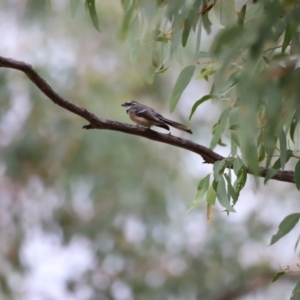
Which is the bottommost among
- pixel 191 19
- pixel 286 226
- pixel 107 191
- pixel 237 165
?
pixel 286 226

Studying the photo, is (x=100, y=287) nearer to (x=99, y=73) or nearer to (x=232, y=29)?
(x=99, y=73)

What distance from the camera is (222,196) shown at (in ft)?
5.13

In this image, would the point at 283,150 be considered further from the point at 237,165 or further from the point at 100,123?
the point at 100,123

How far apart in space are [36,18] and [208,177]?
369 cm

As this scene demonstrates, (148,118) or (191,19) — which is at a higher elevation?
(148,118)

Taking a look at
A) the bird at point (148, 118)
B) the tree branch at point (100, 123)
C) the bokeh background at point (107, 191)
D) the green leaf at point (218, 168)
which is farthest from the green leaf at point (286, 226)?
the bokeh background at point (107, 191)

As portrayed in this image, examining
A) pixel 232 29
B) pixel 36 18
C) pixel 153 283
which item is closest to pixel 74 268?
pixel 153 283

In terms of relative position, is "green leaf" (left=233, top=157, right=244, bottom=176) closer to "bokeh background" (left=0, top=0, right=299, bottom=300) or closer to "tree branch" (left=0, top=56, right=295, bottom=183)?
"tree branch" (left=0, top=56, right=295, bottom=183)

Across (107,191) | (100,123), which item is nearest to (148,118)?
(100,123)

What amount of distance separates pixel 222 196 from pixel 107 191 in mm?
3349

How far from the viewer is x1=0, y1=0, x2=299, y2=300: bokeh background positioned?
188 inches

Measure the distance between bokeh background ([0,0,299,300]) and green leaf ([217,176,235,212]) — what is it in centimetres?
305

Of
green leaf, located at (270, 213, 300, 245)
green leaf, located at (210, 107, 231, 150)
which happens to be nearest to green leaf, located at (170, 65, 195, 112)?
green leaf, located at (210, 107, 231, 150)

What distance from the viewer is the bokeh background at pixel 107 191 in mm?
4776
